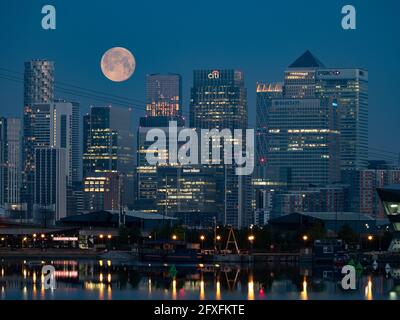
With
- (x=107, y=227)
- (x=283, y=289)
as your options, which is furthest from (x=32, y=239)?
(x=283, y=289)

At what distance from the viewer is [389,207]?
122562mm

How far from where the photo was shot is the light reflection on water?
66.4m

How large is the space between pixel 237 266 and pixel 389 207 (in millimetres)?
30823

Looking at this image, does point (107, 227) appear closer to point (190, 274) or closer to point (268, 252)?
point (268, 252)

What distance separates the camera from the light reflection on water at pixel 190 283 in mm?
66438

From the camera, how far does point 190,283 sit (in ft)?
247

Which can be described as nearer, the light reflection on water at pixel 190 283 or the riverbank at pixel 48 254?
the light reflection on water at pixel 190 283

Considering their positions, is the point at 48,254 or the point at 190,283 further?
the point at 48,254

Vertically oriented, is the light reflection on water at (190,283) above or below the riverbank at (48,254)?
above

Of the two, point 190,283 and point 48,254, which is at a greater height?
point 190,283
